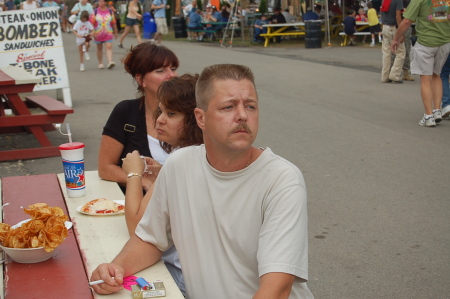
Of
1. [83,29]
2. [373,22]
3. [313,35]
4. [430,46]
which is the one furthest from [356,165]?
[313,35]

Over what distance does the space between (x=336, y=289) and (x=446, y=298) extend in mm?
655

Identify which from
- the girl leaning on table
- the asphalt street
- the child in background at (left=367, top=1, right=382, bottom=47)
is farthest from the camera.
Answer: the child in background at (left=367, top=1, right=382, bottom=47)

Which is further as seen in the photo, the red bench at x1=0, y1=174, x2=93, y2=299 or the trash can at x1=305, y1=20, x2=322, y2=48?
the trash can at x1=305, y1=20, x2=322, y2=48

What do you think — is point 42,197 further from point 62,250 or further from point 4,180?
point 62,250

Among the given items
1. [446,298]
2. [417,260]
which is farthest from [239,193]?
[417,260]

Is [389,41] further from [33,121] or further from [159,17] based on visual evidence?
[159,17]

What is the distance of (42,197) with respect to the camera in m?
3.61

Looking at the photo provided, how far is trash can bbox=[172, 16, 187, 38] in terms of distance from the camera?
104 feet

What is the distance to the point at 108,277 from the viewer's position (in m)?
2.41

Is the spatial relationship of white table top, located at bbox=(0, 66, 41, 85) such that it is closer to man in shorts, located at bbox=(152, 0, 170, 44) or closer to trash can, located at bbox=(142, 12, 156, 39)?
trash can, located at bbox=(142, 12, 156, 39)

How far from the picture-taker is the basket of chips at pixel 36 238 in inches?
102

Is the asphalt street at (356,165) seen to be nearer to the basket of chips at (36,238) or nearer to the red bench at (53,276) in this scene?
the red bench at (53,276)

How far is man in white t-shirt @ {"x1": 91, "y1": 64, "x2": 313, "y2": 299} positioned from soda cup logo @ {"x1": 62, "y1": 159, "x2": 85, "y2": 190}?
34.5 inches

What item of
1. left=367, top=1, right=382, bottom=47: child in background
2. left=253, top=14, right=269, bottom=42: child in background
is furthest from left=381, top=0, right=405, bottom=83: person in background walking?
left=253, top=14, right=269, bottom=42: child in background
